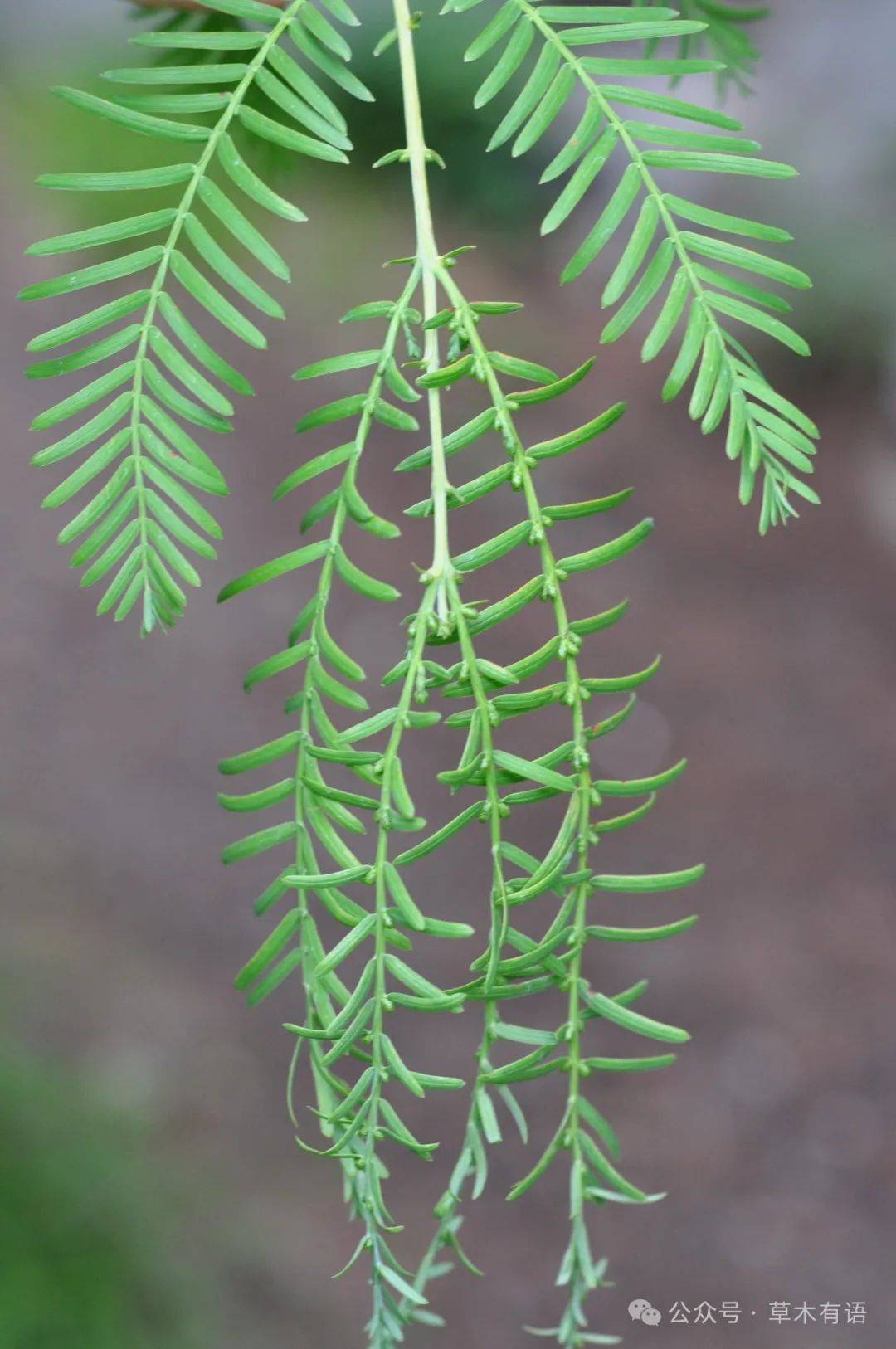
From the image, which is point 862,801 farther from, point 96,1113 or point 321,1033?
point 321,1033

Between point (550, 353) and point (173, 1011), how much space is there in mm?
1665

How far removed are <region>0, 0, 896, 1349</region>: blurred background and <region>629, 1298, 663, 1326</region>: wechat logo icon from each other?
23 mm

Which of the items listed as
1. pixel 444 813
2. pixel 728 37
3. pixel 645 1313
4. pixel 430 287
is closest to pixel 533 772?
pixel 430 287

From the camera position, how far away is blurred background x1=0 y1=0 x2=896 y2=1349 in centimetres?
149

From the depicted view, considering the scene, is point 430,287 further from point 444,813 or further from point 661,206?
point 444,813

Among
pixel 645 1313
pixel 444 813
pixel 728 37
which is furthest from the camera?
pixel 444 813

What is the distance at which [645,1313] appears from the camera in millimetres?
1640

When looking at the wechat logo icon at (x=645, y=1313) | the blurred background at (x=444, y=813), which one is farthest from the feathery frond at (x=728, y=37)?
the wechat logo icon at (x=645, y=1313)

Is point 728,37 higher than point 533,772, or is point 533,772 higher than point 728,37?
point 728,37

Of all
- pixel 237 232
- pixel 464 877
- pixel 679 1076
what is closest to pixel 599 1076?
pixel 679 1076

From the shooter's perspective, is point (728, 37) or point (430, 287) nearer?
point (430, 287)

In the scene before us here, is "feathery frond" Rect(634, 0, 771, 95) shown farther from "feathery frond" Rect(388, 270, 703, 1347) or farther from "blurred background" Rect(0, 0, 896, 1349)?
"blurred background" Rect(0, 0, 896, 1349)

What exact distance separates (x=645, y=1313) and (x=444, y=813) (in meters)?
0.79

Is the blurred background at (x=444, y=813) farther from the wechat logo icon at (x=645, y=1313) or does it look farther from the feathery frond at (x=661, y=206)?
the feathery frond at (x=661, y=206)
